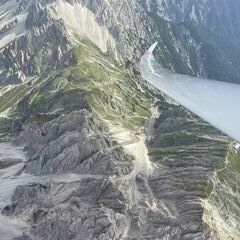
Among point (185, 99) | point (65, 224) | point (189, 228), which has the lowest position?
point (189, 228)

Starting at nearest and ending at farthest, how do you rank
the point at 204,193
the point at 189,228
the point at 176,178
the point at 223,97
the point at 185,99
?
the point at 223,97 < the point at 185,99 < the point at 189,228 < the point at 204,193 < the point at 176,178

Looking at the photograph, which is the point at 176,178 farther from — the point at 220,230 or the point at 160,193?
the point at 220,230

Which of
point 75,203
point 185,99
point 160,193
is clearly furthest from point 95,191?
point 185,99

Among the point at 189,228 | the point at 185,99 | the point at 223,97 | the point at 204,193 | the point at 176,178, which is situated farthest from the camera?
the point at 176,178

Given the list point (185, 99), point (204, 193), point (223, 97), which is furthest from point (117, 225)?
point (223, 97)

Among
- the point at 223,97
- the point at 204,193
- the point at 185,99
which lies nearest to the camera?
the point at 223,97

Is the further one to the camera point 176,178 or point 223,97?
point 176,178

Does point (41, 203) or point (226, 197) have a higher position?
point (41, 203)

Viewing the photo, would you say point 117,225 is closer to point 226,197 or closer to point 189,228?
point 189,228

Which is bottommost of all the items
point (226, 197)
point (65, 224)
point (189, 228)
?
point (226, 197)
